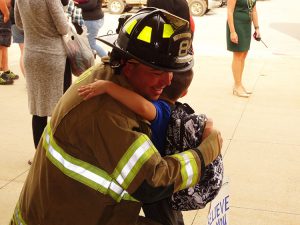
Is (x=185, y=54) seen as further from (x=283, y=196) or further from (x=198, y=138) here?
(x=283, y=196)

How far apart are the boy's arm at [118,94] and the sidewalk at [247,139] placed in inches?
82.7

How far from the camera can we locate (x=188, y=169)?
207 centimetres

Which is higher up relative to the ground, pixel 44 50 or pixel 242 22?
pixel 44 50

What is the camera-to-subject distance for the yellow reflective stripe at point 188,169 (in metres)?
2.06

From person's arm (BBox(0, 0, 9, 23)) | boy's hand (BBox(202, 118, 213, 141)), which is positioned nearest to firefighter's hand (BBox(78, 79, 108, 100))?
boy's hand (BBox(202, 118, 213, 141))

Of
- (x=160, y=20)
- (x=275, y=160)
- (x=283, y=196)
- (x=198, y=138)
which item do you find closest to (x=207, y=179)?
(x=198, y=138)

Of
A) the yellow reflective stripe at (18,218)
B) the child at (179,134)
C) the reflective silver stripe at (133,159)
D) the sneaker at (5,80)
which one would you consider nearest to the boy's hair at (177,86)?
the child at (179,134)

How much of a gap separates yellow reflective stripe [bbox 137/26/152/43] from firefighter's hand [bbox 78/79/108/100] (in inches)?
8.9

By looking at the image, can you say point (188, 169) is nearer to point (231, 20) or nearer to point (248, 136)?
point (248, 136)

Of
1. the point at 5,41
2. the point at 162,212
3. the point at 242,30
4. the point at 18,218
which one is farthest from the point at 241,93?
the point at 18,218

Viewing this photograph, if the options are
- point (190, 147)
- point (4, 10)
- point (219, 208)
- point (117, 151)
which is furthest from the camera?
point (4, 10)

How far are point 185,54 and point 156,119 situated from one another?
352 mm

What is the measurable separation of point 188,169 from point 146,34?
0.52 meters

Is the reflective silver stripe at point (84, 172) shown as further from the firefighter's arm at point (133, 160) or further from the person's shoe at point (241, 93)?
the person's shoe at point (241, 93)
